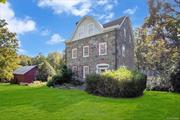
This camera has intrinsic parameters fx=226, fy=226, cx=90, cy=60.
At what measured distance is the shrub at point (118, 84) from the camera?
50.1ft

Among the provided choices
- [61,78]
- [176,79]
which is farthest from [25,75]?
[176,79]

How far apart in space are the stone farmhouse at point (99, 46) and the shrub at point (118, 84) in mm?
8435

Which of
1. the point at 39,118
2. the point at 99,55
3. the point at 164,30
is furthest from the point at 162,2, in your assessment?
the point at 39,118

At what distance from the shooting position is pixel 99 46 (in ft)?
88.0

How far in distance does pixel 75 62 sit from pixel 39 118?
21.7 metres

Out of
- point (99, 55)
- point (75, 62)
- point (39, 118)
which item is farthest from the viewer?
point (75, 62)

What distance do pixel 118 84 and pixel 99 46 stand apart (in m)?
12.0

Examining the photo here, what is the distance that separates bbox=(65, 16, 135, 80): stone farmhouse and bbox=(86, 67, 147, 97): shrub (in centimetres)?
843

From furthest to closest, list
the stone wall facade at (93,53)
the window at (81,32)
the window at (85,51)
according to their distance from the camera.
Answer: the window at (81,32) → the window at (85,51) → the stone wall facade at (93,53)

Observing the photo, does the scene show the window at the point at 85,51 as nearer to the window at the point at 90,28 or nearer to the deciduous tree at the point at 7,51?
the window at the point at 90,28

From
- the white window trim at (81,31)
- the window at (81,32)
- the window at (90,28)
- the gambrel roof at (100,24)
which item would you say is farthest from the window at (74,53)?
the window at (90,28)

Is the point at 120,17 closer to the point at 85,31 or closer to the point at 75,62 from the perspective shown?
the point at 85,31

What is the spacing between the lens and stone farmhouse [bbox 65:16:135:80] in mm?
25188

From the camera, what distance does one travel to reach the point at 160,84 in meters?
22.3
